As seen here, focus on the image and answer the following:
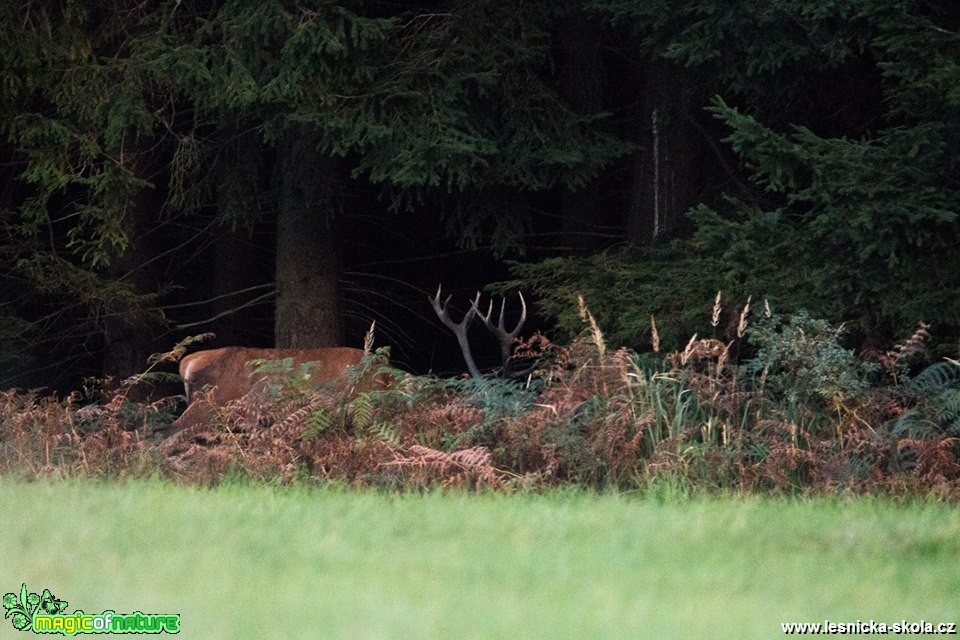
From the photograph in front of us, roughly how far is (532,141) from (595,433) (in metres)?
5.06

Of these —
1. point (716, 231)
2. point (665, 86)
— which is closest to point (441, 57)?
point (665, 86)

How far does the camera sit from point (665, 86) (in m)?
13.8

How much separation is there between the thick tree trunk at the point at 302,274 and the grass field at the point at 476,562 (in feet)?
23.5

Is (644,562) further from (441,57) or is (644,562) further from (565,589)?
(441,57)

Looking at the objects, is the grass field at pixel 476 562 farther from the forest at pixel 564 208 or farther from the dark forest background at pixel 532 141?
the dark forest background at pixel 532 141

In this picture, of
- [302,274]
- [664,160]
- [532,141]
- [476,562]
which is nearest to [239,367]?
[302,274]

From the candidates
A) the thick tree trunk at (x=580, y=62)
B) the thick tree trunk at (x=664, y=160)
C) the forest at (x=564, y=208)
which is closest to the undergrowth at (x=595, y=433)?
the forest at (x=564, y=208)

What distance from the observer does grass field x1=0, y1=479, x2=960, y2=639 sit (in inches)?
169

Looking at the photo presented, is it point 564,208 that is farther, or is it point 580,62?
point 564,208

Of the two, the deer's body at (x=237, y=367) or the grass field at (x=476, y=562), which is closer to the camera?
the grass field at (x=476, y=562)

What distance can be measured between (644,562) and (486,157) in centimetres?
807

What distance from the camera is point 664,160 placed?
14.1 m

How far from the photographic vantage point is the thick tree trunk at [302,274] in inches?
558

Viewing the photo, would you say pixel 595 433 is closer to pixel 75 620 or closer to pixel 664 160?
pixel 75 620
